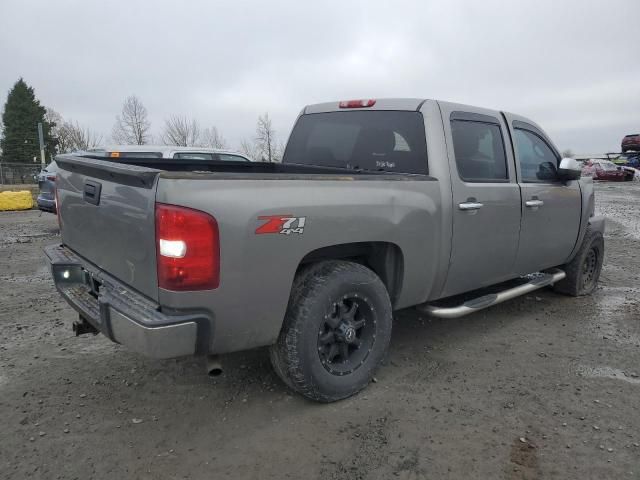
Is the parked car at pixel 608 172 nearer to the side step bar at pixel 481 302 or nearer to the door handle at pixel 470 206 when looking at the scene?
→ the side step bar at pixel 481 302

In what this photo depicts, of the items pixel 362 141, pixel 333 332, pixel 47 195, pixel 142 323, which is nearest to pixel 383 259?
pixel 333 332

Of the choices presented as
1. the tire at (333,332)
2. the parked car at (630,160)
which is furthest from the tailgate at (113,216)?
the parked car at (630,160)

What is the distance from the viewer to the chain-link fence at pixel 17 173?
87.4 feet

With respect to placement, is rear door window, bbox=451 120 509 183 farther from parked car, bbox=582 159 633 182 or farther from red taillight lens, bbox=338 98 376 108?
parked car, bbox=582 159 633 182

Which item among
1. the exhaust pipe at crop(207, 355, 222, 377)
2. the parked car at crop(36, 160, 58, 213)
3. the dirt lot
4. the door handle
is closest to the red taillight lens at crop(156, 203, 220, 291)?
the exhaust pipe at crop(207, 355, 222, 377)

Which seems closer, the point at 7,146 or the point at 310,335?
the point at 310,335

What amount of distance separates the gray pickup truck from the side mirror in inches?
0.9

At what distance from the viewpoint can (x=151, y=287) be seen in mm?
2584

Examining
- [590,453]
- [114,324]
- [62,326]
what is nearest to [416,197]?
[590,453]

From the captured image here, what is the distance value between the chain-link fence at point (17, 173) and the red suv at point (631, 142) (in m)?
38.8

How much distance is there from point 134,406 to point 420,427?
177 centimetres

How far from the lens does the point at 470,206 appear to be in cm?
378

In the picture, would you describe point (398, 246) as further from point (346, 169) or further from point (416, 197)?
point (346, 169)

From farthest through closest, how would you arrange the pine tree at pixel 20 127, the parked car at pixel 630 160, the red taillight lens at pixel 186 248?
the pine tree at pixel 20 127, the parked car at pixel 630 160, the red taillight lens at pixel 186 248
